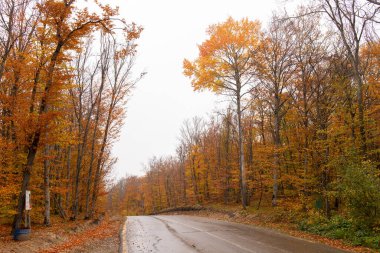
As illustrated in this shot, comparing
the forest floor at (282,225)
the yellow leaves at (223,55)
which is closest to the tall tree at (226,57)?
the yellow leaves at (223,55)

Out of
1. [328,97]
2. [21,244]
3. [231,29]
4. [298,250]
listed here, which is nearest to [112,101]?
[231,29]

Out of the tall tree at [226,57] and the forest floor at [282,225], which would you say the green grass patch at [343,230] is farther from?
the tall tree at [226,57]

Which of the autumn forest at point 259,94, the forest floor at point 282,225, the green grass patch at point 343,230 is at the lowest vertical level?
the forest floor at point 282,225

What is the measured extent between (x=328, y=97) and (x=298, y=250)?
963cm

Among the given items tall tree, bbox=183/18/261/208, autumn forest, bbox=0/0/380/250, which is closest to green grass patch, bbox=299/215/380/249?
autumn forest, bbox=0/0/380/250

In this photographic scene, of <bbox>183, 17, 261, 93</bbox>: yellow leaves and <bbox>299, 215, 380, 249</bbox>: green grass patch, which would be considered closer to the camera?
<bbox>299, 215, 380, 249</bbox>: green grass patch

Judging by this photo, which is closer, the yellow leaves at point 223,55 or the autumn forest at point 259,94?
the autumn forest at point 259,94

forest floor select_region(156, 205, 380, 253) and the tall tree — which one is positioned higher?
the tall tree

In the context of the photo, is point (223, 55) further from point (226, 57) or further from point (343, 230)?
point (343, 230)

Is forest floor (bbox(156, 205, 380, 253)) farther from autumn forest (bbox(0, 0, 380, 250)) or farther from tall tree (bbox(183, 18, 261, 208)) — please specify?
tall tree (bbox(183, 18, 261, 208))

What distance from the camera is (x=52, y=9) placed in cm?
994

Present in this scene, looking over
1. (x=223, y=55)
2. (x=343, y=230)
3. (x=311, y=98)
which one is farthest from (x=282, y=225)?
(x=223, y=55)

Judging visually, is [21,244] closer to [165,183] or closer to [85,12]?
[85,12]

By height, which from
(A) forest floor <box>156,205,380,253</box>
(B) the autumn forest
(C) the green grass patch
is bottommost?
(A) forest floor <box>156,205,380,253</box>
